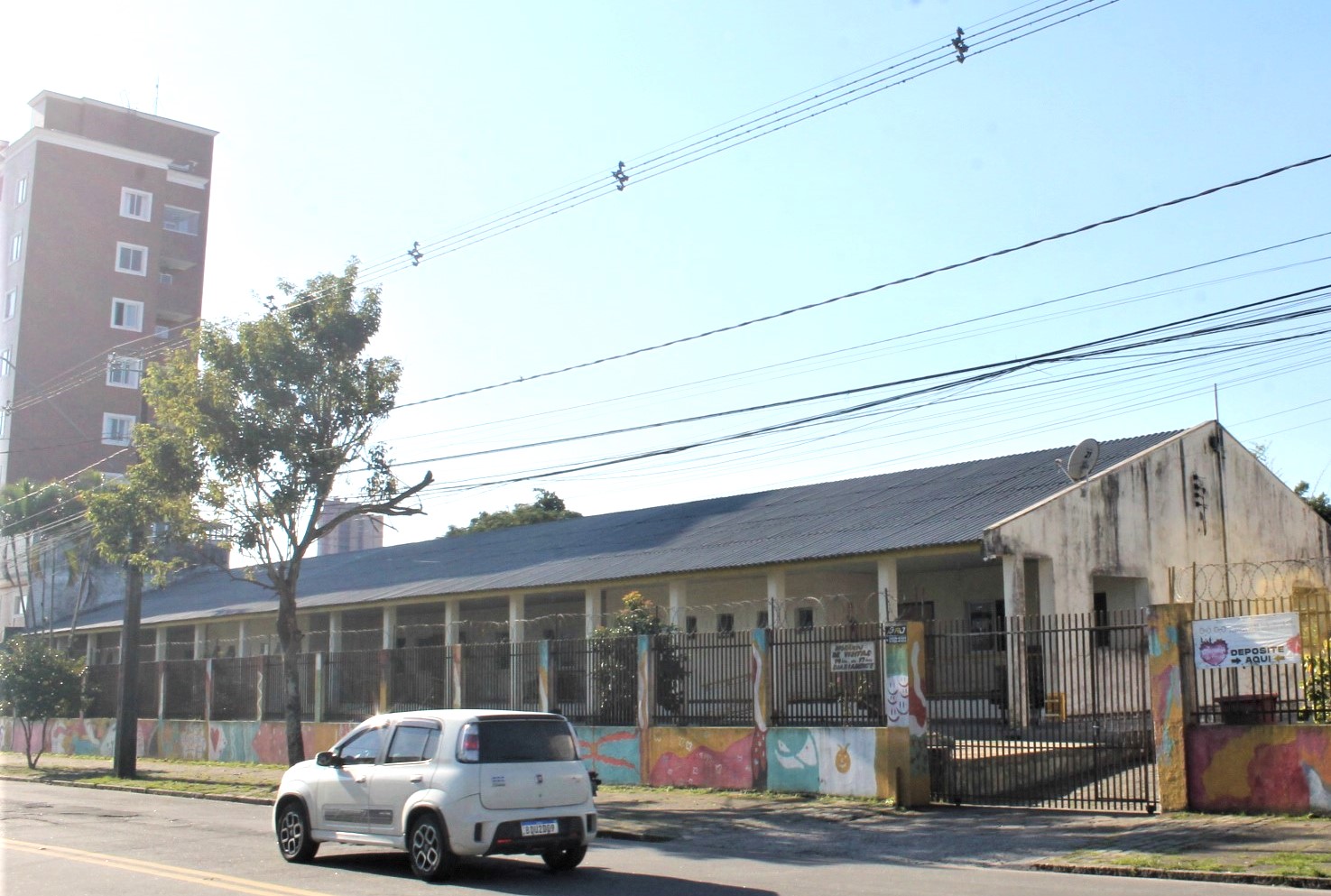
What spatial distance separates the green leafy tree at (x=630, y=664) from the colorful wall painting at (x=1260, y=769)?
25.8 ft

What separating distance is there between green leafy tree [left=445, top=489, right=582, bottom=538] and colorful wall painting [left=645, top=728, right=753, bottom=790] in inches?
1737

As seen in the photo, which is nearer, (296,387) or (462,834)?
(462,834)

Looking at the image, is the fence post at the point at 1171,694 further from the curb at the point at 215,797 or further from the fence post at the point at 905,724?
the curb at the point at 215,797

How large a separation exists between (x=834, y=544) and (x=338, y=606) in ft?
50.9

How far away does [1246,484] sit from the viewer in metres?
27.4

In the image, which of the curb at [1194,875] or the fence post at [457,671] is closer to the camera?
the curb at [1194,875]

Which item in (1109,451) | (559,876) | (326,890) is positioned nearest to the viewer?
(326,890)

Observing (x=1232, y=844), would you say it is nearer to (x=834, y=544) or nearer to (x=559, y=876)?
(x=559, y=876)

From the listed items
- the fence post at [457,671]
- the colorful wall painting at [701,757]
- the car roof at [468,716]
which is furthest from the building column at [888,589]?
the car roof at [468,716]

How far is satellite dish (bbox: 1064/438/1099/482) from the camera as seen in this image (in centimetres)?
2317

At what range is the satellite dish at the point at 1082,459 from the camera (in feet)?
76.0

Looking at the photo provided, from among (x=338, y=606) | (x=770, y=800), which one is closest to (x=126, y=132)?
(x=338, y=606)

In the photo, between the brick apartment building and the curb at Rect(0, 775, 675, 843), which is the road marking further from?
the brick apartment building

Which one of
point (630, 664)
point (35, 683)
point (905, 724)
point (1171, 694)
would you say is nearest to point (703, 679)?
point (630, 664)
